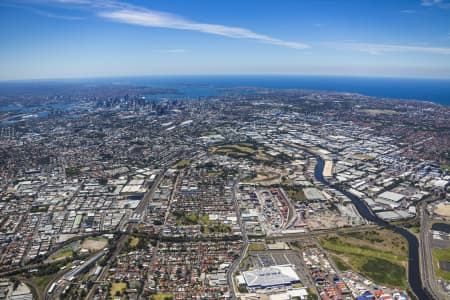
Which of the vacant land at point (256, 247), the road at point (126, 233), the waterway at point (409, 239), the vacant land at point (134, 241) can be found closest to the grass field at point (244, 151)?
the waterway at point (409, 239)

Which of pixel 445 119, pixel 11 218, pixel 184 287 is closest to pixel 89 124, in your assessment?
pixel 11 218

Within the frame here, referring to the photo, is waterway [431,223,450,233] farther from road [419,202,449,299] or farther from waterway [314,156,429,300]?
waterway [314,156,429,300]

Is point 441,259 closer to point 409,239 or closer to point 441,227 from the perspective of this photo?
point 409,239

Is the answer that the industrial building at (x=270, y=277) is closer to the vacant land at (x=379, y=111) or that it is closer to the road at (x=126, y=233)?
the road at (x=126, y=233)

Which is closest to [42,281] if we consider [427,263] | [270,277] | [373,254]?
[270,277]

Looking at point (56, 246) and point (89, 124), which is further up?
point (89, 124)

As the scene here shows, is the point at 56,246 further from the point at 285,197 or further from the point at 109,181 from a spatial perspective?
the point at 285,197
